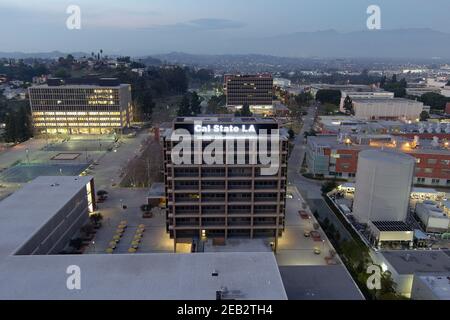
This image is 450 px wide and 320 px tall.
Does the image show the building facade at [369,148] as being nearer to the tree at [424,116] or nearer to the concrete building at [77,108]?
the tree at [424,116]

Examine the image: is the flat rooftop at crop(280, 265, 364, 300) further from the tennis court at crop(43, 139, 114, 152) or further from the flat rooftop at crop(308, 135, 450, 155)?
the tennis court at crop(43, 139, 114, 152)

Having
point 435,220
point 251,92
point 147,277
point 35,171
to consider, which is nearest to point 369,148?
point 435,220

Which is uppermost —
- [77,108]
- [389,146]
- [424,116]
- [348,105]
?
[77,108]

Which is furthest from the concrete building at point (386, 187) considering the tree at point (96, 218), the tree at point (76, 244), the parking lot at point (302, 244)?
the tree at point (76, 244)

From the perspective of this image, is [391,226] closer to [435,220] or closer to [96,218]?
[435,220]

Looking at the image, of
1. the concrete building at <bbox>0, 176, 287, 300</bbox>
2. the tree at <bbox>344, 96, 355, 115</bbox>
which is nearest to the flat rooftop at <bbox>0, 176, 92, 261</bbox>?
the concrete building at <bbox>0, 176, 287, 300</bbox>

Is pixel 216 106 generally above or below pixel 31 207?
above
